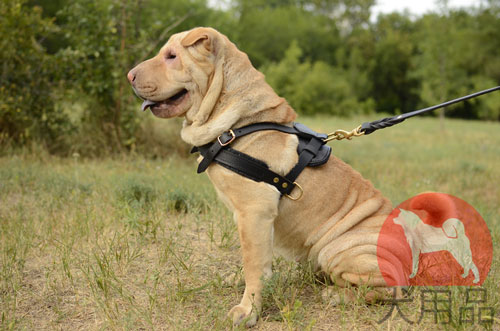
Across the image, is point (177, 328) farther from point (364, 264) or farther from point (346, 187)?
point (346, 187)

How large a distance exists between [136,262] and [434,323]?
2301 mm

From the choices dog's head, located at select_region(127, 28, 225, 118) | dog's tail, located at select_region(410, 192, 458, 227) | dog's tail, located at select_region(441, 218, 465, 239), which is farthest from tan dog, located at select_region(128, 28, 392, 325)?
dog's tail, located at select_region(441, 218, 465, 239)

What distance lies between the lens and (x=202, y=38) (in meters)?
3.05

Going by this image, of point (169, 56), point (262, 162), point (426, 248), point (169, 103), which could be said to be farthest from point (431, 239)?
point (169, 56)

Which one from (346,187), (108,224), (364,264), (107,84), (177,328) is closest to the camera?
(177,328)

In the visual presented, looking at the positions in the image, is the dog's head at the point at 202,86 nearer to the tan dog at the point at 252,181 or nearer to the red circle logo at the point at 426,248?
the tan dog at the point at 252,181

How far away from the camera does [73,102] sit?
7957 mm

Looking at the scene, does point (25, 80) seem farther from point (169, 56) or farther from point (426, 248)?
point (426, 248)

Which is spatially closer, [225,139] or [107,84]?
[225,139]

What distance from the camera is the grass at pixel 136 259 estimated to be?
9.37 ft

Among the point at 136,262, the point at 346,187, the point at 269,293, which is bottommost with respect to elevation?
the point at 136,262

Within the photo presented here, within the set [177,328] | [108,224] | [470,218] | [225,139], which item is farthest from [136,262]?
[470,218]

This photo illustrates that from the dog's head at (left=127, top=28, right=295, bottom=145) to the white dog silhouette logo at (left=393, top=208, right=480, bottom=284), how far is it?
3.95 feet

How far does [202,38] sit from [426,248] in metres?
2.26
